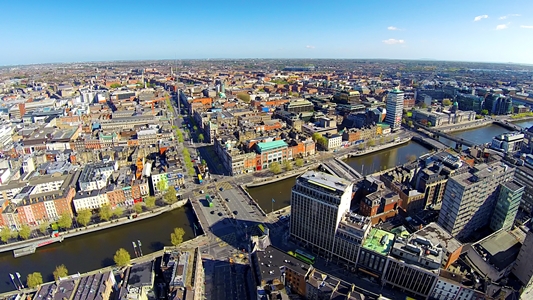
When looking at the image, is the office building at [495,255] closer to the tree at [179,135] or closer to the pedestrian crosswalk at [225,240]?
the pedestrian crosswalk at [225,240]

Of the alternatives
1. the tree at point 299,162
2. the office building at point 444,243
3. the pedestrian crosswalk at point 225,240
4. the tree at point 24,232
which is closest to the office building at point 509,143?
the office building at point 444,243

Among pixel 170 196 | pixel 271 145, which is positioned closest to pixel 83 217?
pixel 170 196

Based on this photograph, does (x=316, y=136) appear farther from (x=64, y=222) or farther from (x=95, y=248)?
(x=64, y=222)

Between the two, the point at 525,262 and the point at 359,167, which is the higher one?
the point at 525,262

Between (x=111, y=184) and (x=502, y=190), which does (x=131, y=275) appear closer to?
(x=111, y=184)

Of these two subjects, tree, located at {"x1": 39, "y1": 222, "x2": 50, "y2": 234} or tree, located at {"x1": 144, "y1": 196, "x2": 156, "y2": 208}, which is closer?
tree, located at {"x1": 39, "y1": 222, "x2": 50, "y2": 234}

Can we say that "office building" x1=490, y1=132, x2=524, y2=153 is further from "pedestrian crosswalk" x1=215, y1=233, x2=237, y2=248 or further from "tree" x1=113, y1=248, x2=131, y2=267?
"tree" x1=113, y1=248, x2=131, y2=267

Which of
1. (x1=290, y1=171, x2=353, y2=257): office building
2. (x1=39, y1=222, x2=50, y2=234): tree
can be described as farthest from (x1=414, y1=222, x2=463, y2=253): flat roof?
(x1=39, y1=222, x2=50, y2=234): tree
